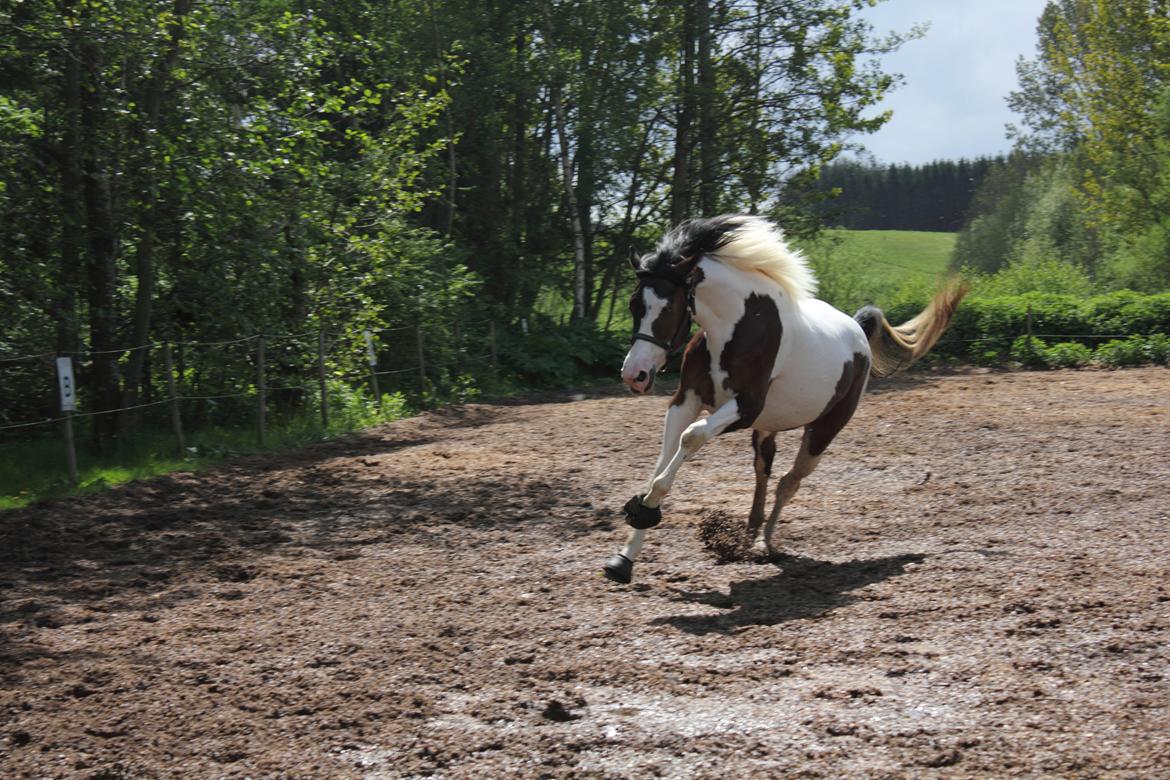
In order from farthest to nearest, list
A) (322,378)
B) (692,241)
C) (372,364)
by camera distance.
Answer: (372,364), (322,378), (692,241)

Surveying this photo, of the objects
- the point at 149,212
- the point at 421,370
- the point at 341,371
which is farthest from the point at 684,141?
the point at 149,212

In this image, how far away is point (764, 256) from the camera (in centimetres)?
600

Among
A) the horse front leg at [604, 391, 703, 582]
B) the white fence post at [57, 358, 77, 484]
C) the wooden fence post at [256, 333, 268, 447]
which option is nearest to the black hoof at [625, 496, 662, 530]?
the horse front leg at [604, 391, 703, 582]

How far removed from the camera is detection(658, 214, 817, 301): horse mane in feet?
19.3

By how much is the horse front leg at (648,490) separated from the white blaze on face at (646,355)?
58 cm

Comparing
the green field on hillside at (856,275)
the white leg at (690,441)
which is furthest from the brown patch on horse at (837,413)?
the green field on hillside at (856,275)

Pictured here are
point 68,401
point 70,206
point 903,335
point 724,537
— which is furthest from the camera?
point 70,206

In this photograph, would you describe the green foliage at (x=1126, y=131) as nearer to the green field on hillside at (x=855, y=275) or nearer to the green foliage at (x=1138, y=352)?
the green field on hillside at (x=855, y=275)

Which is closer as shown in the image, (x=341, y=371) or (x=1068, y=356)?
→ (x=341, y=371)

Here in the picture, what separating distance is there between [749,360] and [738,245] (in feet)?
2.23

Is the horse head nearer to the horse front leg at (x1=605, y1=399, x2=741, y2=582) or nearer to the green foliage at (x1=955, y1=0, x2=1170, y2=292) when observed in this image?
the horse front leg at (x1=605, y1=399, x2=741, y2=582)

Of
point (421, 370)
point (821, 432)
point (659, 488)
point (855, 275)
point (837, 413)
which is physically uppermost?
point (855, 275)

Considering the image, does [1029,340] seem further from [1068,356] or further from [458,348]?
[458,348]

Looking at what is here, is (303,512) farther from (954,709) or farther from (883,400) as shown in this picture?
(883,400)
